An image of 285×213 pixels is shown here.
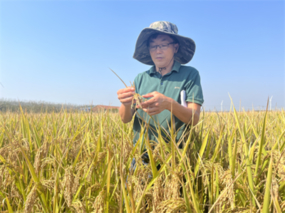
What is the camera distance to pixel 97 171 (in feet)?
4.66

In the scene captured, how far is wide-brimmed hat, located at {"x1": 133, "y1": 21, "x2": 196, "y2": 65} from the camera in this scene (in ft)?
6.30

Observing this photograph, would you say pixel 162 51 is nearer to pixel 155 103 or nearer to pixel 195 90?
pixel 195 90

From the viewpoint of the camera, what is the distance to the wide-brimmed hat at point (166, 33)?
6.30ft

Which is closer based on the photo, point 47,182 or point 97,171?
point 47,182

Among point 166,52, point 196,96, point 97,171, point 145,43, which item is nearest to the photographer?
point 97,171

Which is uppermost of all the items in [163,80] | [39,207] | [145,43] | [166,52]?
[145,43]

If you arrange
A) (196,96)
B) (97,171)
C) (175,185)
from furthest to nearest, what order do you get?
1. (196,96)
2. (97,171)
3. (175,185)

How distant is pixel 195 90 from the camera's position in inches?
72.2

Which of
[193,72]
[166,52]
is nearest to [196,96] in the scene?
[193,72]

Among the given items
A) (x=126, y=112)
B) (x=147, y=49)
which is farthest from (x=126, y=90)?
(x=147, y=49)

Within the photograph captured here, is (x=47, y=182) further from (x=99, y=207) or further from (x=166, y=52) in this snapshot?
(x=166, y=52)

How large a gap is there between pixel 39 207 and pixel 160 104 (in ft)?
3.55

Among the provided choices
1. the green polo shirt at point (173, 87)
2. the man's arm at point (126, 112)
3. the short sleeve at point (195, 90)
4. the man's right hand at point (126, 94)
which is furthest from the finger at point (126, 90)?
the short sleeve at point (195, 90)

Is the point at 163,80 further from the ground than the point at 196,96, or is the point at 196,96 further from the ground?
the point at 163,80
